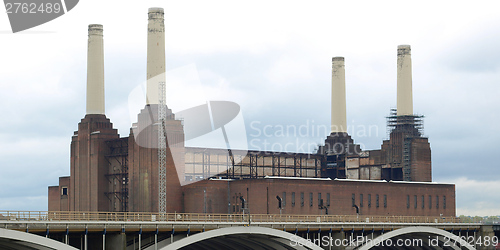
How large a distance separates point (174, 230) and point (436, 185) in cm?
7076

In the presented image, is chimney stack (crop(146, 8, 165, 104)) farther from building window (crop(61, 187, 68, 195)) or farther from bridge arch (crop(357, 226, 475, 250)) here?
bridge arch (crop(357, 226, 475, 250))

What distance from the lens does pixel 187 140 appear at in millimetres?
120562

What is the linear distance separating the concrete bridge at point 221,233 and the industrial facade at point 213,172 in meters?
4.18

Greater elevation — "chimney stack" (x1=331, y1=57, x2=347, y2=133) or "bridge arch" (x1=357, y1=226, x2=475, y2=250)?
"chimney stack" (x1=331, y1=57, x2=347, y2=133)

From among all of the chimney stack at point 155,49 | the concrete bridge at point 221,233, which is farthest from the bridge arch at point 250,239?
the chimney stack at point 155,49

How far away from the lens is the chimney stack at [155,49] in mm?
112500

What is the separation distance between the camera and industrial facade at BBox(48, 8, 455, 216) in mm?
112500

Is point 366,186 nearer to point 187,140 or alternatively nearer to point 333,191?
point 333,191

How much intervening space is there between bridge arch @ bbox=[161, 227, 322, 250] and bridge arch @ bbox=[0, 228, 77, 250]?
11.8 m

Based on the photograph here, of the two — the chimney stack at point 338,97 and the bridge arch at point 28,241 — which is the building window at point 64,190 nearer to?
the chimney stack at point 338,97

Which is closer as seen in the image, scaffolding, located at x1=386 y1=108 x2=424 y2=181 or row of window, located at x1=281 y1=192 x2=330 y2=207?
row of window, located at x1=281 y1=192 x2=330 y2=207

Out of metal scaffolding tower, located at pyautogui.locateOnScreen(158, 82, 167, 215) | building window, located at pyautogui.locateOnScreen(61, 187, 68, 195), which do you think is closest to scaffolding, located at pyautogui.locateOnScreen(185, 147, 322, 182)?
metal scaffolding tower, located at pyautogui.locateOnScreen(158, 82, 167, 215)

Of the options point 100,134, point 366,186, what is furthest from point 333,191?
point 100,134

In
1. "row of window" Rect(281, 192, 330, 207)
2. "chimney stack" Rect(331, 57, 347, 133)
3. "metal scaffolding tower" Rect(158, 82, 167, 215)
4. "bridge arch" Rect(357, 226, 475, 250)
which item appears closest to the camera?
"bridge arch" Rect(357, 226, 475, 250)
